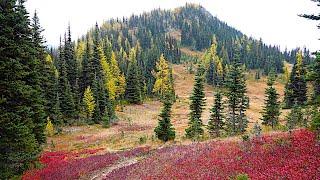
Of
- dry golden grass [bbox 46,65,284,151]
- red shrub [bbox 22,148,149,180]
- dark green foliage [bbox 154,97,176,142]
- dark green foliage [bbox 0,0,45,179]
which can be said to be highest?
dark green foliage [bbox 0,0,45,179]

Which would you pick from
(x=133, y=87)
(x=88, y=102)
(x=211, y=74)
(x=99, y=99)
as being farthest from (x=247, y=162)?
(x=211, y=74)

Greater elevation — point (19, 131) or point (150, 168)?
point (19, 131)

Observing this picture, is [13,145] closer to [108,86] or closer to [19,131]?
[19,131]

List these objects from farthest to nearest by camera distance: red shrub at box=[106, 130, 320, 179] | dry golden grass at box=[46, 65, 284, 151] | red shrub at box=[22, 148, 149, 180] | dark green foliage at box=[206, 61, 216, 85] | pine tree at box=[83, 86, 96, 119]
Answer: dark green foliage at box=[206, 61, 216, 85] < pine tree at box=[83, 86, 96, 119] < dry golden grass at box=[46, 65, 284, 151] < red shrub at box=[22, 148, 149, 180] < red shrub at box=[106, 130, 320, 179]

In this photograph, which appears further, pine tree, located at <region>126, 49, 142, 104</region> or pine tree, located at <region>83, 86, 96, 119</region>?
pine tree, located at <region>126, 49, 142, 104</region>

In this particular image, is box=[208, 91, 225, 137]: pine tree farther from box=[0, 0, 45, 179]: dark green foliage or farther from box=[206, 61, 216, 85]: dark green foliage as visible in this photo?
box=[206, 61, 216, 85]: dark green foliage

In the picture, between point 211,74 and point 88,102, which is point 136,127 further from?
point 211,74

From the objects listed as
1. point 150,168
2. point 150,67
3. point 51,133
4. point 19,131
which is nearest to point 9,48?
point 19,131

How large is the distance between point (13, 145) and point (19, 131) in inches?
56.6

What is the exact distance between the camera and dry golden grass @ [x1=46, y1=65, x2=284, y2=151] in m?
44.8

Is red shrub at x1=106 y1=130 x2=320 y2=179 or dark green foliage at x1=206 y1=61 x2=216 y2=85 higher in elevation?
dark green foliage at x1=206 y1=61 x2=216 y2=85

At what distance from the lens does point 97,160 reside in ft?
95.3

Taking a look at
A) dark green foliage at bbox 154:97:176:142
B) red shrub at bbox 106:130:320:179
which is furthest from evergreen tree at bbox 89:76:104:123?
red shrub at bbox 106:130:320:179

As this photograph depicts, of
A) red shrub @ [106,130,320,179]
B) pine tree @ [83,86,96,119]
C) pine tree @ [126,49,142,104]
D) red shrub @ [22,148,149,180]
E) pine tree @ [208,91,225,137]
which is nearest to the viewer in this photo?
red shrub @ [106,130,320,179]
